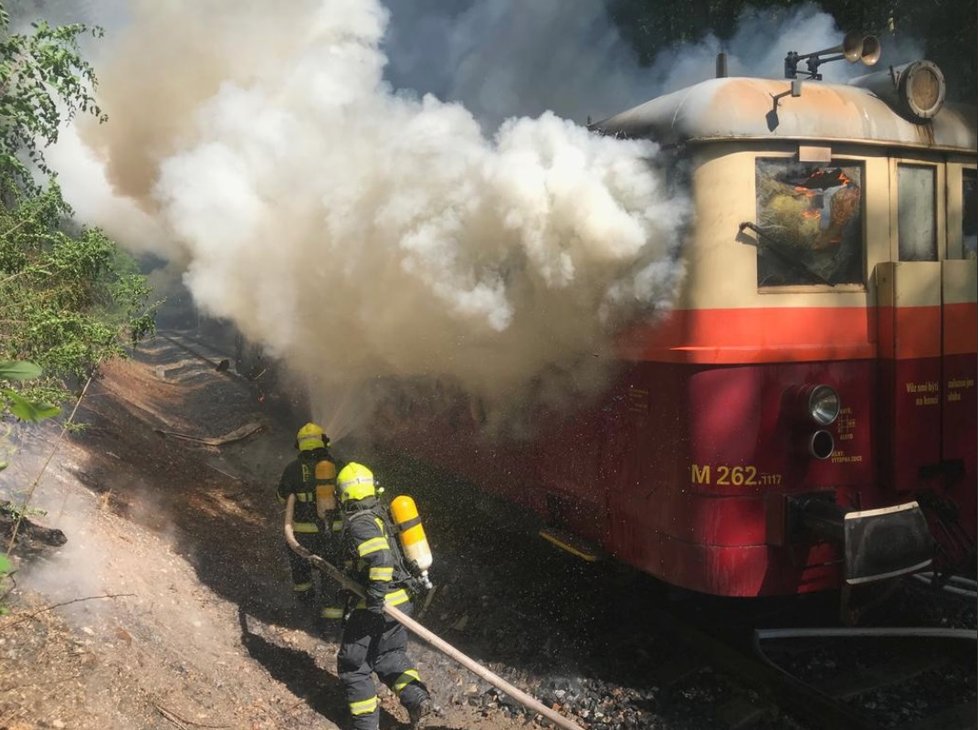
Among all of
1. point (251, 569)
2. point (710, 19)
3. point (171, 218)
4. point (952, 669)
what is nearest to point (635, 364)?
point (952, 669)

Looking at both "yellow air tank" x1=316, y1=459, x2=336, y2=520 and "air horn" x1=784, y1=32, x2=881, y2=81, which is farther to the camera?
"yellow air tank" x1=316, y1=459, x2=336, y2=520

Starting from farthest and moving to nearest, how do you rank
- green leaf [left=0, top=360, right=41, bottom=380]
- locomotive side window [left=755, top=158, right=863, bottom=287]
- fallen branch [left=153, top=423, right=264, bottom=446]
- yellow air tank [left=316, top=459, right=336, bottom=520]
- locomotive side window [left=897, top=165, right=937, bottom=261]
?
1. fallen branch [left=153, top=423, right=264, bottom=446]
2. yellow air tank [left=316, top=459, right=336, bottom=520]
3. locomotive side window [left=897, top=165, right=937, bottom=261]
4. locomotive side window [left=755, top=158, right=863, bottom=287]
5. green leaf [left=0, top=360, right=41, bottom=380]

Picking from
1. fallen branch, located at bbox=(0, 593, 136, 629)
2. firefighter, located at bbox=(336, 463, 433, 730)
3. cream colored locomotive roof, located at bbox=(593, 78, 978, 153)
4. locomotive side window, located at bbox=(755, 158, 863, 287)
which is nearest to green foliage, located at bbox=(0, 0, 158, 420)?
fallen branch, located at bbox=(0, 593, 136, 629)

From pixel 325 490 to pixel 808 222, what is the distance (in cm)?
343

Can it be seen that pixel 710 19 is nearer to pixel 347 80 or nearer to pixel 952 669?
pixel 347 80

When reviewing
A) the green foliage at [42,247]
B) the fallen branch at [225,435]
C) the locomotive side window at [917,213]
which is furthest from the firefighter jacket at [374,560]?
the fallen branch at [225,435]

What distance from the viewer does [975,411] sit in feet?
14.8

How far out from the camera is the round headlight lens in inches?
157

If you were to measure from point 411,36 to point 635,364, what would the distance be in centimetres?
878

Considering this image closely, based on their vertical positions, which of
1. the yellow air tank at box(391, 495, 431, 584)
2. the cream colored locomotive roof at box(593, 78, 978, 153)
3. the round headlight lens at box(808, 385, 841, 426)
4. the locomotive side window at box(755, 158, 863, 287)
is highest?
the cream colored locomotive roof at box(593, 78, 978, 153)

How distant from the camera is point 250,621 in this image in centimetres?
540

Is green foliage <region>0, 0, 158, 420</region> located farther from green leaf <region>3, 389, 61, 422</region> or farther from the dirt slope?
green leaf <region>3, 389, 61, 422</region>

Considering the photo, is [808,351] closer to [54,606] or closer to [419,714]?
[419,714]

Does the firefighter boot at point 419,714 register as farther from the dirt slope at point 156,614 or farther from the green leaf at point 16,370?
the green leaf at point 16,370
